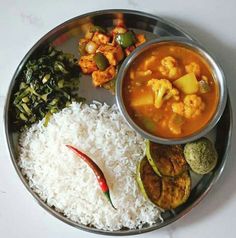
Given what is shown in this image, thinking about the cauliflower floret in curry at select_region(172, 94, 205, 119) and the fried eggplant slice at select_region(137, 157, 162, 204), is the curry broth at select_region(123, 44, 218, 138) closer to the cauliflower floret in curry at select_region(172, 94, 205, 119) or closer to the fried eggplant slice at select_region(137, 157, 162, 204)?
the cauliflower floret in curry at select_region(172, 94, 205, 119)

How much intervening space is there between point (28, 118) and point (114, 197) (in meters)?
0.61

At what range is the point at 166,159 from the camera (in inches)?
115

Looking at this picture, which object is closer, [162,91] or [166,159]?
[162,91]

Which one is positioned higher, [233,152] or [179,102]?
[179,102]

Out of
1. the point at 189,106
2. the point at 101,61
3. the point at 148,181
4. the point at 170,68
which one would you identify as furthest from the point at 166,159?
the point at 101,61

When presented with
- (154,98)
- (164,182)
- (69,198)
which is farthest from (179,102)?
(69,198)

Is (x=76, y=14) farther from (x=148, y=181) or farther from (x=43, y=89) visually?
(x=148, y=181)

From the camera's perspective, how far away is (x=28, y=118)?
9.78 feet

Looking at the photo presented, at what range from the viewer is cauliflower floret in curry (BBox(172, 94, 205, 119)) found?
284cm

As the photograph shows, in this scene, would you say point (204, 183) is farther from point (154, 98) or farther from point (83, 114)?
point (83, 114)

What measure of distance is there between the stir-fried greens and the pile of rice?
0.24ft

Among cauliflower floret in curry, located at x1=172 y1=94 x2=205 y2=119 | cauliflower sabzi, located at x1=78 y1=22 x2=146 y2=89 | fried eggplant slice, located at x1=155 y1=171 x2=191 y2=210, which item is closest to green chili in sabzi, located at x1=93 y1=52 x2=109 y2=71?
cauliflower sabzi, located at x1=78 y1=22 x2=146 y2=89

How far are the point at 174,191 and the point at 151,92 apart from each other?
53 cm

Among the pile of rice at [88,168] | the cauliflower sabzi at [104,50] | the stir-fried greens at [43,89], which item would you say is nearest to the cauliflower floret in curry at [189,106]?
the pile of rice at [88,168]
